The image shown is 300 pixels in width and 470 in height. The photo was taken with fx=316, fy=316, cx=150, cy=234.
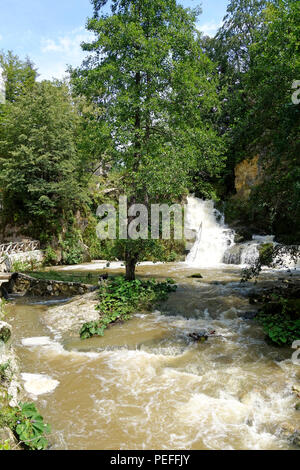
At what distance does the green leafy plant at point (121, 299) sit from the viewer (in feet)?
27.7

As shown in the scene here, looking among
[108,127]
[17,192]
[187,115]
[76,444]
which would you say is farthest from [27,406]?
[17,192]

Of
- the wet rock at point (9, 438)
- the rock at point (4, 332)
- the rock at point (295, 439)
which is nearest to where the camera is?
the wet rock at point (9, 438)

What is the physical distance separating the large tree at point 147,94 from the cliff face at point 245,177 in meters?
14.1

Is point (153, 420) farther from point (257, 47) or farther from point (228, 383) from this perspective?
point (257, 47)

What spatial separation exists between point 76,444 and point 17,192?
69.4ft

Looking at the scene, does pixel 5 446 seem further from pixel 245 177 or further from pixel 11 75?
pixel 11 75

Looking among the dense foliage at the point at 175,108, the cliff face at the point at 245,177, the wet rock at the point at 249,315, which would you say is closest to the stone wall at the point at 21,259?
the dense foliage at the point at 175,108

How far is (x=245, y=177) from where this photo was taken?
82.6 feet

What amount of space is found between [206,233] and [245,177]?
580 centimetres

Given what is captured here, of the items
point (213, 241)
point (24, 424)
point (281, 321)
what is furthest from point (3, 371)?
point (213, 241)

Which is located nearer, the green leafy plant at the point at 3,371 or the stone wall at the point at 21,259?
the green leafy plant at the point at 3,371

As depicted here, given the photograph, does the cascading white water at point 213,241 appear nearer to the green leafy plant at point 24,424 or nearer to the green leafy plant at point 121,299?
the green leafy plant at point 121,299

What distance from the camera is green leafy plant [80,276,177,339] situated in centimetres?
845

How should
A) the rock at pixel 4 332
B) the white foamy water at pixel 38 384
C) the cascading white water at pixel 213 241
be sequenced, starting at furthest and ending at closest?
the cascading white water at pixel 213 241
the white foamy water at pixel 38 384
the rock at pixel 4 332
